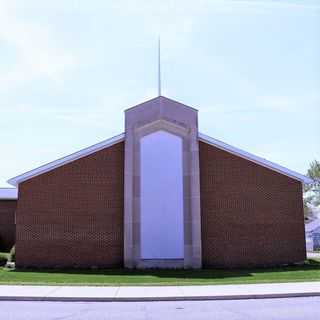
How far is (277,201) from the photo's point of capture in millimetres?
26109

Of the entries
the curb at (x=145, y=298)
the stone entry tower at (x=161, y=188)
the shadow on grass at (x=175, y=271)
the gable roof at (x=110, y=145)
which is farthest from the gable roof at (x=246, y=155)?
the curb at (x=145, y=298)

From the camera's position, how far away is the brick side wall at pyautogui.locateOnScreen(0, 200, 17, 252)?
37.2 metres

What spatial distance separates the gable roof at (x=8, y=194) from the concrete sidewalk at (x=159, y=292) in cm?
2459

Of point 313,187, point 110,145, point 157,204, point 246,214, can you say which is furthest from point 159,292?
point 313,187

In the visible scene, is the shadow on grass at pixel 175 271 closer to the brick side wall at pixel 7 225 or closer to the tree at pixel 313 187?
the brick side wall at pixel 7 225

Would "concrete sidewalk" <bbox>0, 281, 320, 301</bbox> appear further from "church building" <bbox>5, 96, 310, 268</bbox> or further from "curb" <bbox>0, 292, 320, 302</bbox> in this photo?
"church building" <bbox>5, 96, 310, 268</bbox>

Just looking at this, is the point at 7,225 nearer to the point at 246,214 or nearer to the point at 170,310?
the point at 246,214

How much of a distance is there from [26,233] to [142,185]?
269 inches

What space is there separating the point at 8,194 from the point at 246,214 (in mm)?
23433

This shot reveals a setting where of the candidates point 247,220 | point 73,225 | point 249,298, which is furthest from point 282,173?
point 249,298

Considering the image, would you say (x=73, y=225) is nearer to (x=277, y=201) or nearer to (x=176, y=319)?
(x=277, y=201)

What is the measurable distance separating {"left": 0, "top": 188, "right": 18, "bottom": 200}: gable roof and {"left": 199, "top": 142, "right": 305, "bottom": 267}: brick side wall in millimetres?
20356

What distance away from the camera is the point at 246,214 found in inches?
1004

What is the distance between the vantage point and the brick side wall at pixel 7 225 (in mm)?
37188
